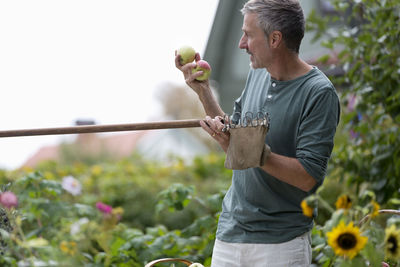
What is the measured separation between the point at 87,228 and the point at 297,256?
137 cm

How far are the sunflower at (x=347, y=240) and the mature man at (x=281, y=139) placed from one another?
52 cm

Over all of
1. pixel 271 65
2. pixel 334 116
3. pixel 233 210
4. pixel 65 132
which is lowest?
pixel 233 210

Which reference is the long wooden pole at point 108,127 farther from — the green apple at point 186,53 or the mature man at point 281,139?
the green apple at point 186,53

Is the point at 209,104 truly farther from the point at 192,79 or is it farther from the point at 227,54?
the point at 227,54

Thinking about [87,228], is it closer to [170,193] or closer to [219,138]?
[170,193]

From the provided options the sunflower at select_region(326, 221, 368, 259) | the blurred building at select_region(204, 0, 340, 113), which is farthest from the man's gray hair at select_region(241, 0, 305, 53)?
the blurred building at select_region(204, 0, 340, 113)

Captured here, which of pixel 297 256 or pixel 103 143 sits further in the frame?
pixel 103 143

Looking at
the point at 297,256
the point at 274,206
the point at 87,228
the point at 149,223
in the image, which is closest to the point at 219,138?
the point at 274,206

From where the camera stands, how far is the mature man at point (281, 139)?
1.81m

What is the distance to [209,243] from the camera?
2.87m

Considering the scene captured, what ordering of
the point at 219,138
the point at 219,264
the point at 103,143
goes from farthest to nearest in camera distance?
the point at 103,143, the point at 219,264, the point at 219,138

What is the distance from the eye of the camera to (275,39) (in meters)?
1.90

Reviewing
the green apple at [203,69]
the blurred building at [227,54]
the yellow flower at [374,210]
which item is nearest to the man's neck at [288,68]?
the green apple at [203,69]

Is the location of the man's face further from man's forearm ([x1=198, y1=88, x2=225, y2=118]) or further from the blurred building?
the blurred building
